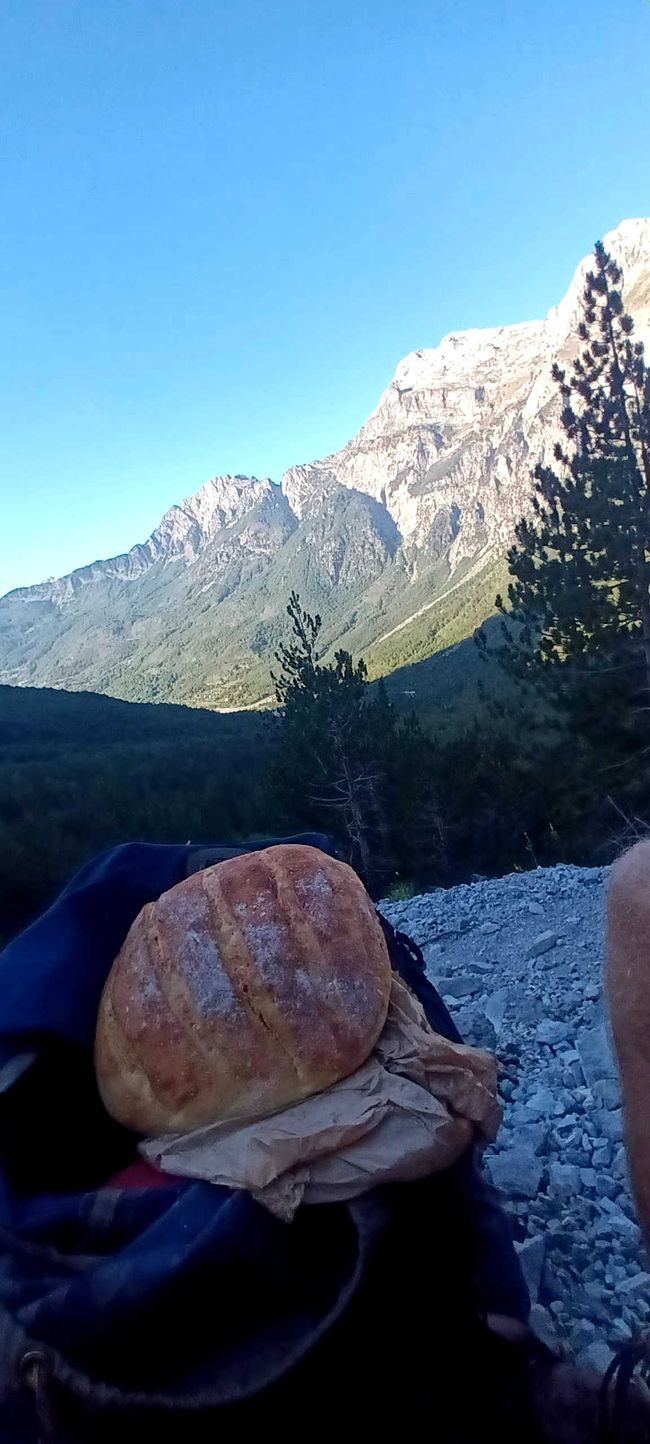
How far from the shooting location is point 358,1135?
6.81 feet

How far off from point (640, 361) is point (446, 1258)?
1549 centimetres

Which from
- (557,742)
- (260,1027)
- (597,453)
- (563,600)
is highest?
(597,453)

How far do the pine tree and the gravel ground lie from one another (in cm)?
754

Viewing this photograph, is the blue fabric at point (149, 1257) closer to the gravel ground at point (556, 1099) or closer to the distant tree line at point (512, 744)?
the gravel ground at point (556, 1099)

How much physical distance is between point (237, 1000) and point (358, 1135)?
51cm

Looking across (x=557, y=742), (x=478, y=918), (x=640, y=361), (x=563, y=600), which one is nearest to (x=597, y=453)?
(x=640, y=361)

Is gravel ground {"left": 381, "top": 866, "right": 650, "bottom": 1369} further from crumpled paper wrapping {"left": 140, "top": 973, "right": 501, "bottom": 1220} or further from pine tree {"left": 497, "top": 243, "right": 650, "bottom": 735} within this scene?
pine tree {"left": 497, "top": 243, "right": 650, "bottom": 735}

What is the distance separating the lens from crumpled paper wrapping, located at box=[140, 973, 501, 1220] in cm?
199

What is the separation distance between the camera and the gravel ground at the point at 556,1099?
2830 mm

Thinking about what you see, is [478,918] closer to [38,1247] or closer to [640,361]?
[38,1247]

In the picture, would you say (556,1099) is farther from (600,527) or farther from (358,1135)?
(600,527)

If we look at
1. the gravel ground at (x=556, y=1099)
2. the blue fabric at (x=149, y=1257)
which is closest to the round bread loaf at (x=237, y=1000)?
the blue fabric at (x=149, y=1257)

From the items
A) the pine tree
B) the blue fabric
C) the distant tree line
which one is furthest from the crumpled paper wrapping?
the pine tree

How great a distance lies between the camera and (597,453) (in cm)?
1396
